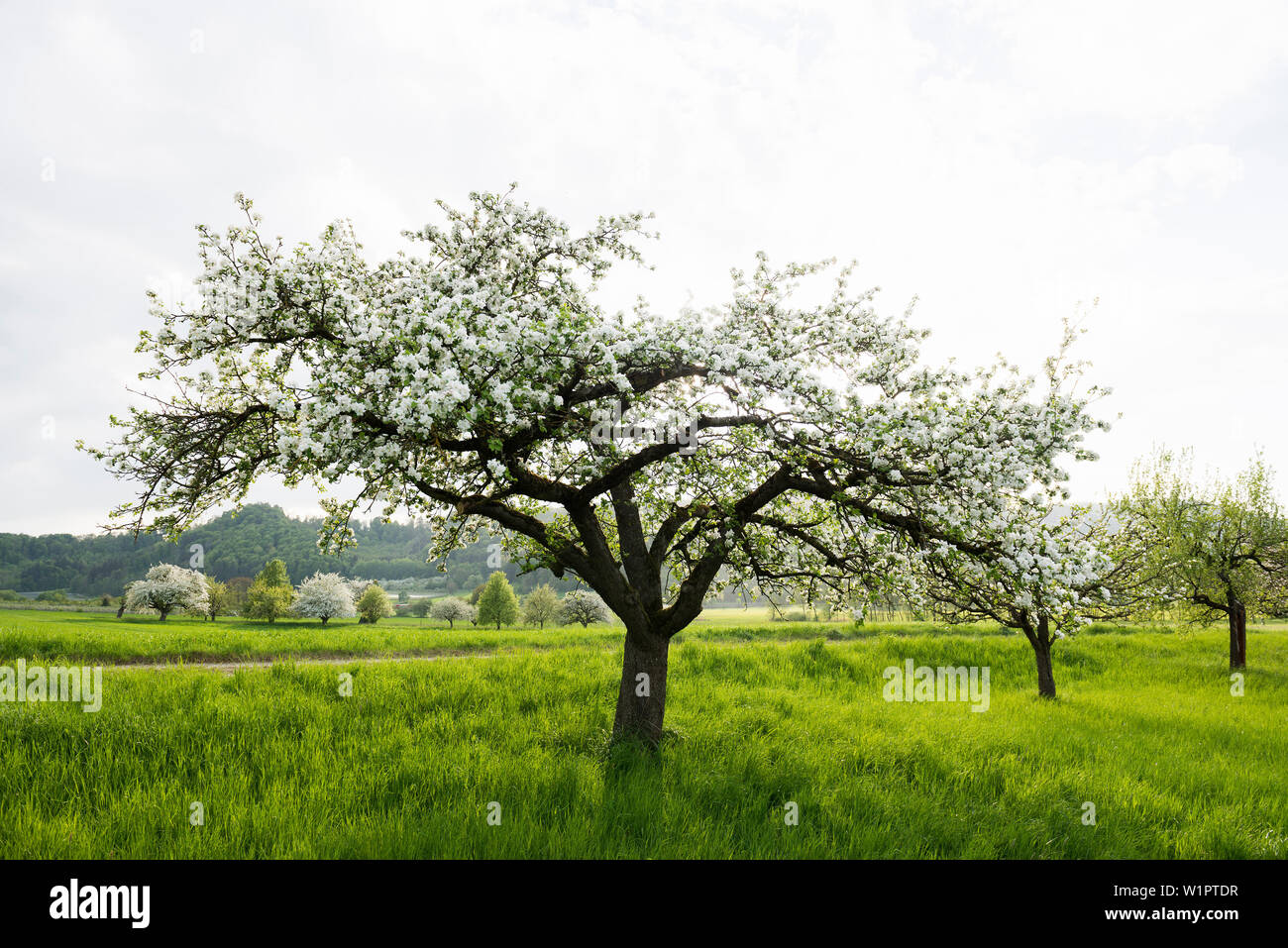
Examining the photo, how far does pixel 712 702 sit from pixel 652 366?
10.3m

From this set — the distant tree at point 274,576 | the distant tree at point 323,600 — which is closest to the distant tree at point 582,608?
the distant tree at point 323,600

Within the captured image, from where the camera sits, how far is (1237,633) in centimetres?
2553

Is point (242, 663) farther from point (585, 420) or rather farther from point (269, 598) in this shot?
point (269, 598)

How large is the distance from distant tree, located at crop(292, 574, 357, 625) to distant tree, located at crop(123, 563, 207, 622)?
8940 millimetres

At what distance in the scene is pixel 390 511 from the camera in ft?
31.0

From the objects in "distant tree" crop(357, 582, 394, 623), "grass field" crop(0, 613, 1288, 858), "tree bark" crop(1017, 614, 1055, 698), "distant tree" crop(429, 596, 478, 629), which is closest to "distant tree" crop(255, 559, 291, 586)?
"distant tree" crop(357, 582, 394, 623)

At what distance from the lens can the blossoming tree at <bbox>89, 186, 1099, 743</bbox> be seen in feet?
24.6

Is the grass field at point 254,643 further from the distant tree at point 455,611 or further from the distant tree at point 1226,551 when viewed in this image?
the distant tree at point 455,611

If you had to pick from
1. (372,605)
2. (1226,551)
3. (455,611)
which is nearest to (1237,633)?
(1226,551)

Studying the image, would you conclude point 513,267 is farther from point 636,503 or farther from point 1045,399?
point 1045,399

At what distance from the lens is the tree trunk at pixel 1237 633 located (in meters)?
25.1

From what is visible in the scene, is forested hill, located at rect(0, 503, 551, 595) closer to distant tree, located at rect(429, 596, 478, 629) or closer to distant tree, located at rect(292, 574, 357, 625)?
distant tree, located at rect(429, 596, 478, 629)

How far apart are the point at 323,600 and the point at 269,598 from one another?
6.71m
